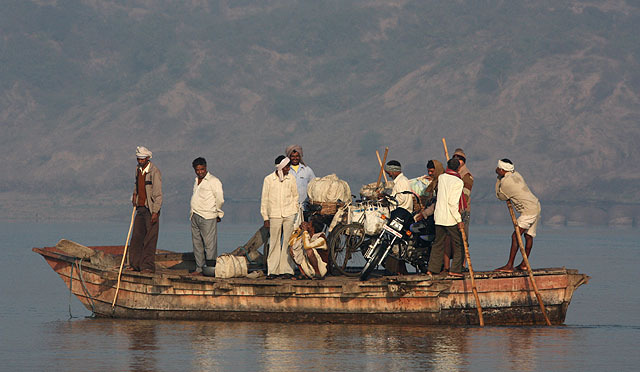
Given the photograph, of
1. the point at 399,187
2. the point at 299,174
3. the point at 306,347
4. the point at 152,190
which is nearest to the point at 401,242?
the point at 399,187

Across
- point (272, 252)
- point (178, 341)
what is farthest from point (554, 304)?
point (178, 341)

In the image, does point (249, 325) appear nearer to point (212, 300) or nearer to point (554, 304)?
point (212, 300)

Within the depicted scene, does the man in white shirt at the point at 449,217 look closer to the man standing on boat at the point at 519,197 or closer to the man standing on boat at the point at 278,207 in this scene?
the man standing on boat at the point at 519,197

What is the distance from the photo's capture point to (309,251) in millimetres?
17500

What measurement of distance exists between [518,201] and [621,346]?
295 centimetres

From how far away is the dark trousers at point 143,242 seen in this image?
18281 millimetres

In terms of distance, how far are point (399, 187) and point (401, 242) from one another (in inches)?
36.9

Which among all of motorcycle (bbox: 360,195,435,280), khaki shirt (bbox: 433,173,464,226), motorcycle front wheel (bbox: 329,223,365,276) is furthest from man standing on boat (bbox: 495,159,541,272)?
motorcycle front wheel (bbox: 329,223,365,276)

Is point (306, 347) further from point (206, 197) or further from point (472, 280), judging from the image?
point (206, 197)

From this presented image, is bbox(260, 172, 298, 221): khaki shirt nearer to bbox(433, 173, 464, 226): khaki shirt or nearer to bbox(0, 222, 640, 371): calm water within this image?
bbox(0, 222, 640, 371): calm water

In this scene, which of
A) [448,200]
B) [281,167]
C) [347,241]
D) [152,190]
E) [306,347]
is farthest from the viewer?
[152,190]

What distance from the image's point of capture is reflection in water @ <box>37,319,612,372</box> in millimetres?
14312

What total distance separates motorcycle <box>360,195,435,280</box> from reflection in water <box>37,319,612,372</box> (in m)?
1.17

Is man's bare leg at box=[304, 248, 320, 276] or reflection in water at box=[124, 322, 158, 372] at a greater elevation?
man's bare leg at box=[304, 248, 320, 276]
